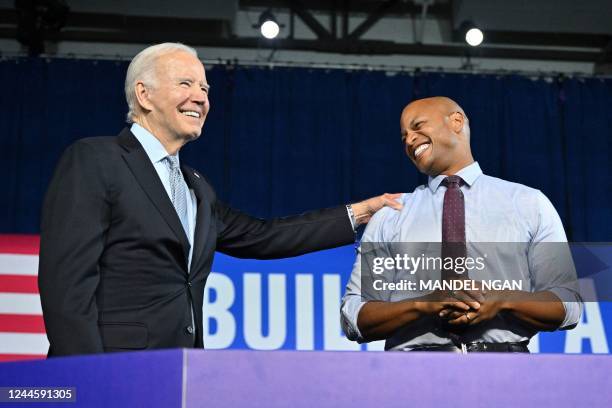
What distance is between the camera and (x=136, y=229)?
1.53 meters

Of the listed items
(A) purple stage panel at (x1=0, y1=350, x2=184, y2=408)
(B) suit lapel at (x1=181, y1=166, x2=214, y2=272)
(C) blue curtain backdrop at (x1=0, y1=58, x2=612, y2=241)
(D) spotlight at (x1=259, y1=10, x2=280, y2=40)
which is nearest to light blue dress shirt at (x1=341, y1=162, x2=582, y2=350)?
(B) suit lapel at (x1=181, y1=166, x2=214, y2=272)

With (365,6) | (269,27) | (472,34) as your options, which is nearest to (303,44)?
(269,27)

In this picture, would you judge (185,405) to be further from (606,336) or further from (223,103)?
(223,103)

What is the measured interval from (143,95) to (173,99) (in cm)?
6

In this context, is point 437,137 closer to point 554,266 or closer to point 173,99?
point 554,266

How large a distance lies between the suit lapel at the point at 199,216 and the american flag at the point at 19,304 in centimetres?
175

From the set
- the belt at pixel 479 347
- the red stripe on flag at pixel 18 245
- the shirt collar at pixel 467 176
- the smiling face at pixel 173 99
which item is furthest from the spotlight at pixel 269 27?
the belt at pixel 479 347

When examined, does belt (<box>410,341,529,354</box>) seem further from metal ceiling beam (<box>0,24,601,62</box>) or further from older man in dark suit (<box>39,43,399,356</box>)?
metal ceiling beam (<box>0,24,601,62</box>)

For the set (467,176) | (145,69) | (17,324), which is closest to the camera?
(145,69)

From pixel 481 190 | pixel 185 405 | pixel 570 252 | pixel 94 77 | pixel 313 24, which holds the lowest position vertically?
pixel 185 405

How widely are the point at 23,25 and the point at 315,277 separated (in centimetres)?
304

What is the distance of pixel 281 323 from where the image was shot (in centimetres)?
375

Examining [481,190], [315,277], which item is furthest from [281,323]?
[481,190]

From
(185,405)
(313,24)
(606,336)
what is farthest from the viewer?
(313,24)
